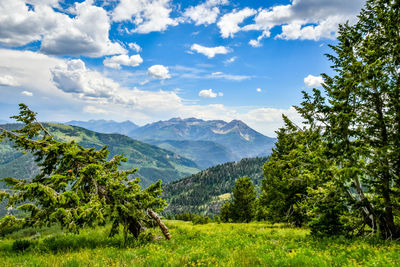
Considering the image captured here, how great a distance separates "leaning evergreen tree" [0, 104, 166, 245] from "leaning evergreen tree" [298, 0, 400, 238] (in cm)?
934

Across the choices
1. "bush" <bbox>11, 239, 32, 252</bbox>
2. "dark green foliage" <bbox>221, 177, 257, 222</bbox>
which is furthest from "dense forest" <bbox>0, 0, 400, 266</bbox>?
"dark green foliage" <bbox>221, 177, 257, 222</bbox>

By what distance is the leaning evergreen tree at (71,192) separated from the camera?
27.2 ft

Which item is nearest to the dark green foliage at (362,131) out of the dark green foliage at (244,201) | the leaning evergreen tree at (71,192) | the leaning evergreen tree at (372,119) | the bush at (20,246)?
the leaning evergreen tree at (372,119)

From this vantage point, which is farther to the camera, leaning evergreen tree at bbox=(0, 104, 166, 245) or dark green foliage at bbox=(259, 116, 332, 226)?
dark green foliage at bbox=(259, 116, 332, 226)

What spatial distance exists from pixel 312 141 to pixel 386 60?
16.6 feet

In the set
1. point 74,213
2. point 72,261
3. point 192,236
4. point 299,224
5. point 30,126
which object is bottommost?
point 299,224

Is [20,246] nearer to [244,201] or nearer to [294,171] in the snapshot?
[294,171]

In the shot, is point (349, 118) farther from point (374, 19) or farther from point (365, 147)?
point (374, 19)

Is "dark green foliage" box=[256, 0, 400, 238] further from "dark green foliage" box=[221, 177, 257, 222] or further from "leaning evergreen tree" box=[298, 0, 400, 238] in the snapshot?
"dark green foliage" box=[221, 177, 257, 222]

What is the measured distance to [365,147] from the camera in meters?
9.60

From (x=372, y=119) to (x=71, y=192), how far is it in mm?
13767

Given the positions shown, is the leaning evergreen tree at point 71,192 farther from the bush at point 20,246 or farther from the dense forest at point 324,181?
the bush at point 20,246

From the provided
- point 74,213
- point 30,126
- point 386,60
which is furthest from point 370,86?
point 30,126

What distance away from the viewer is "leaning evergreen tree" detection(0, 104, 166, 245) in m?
8.28
